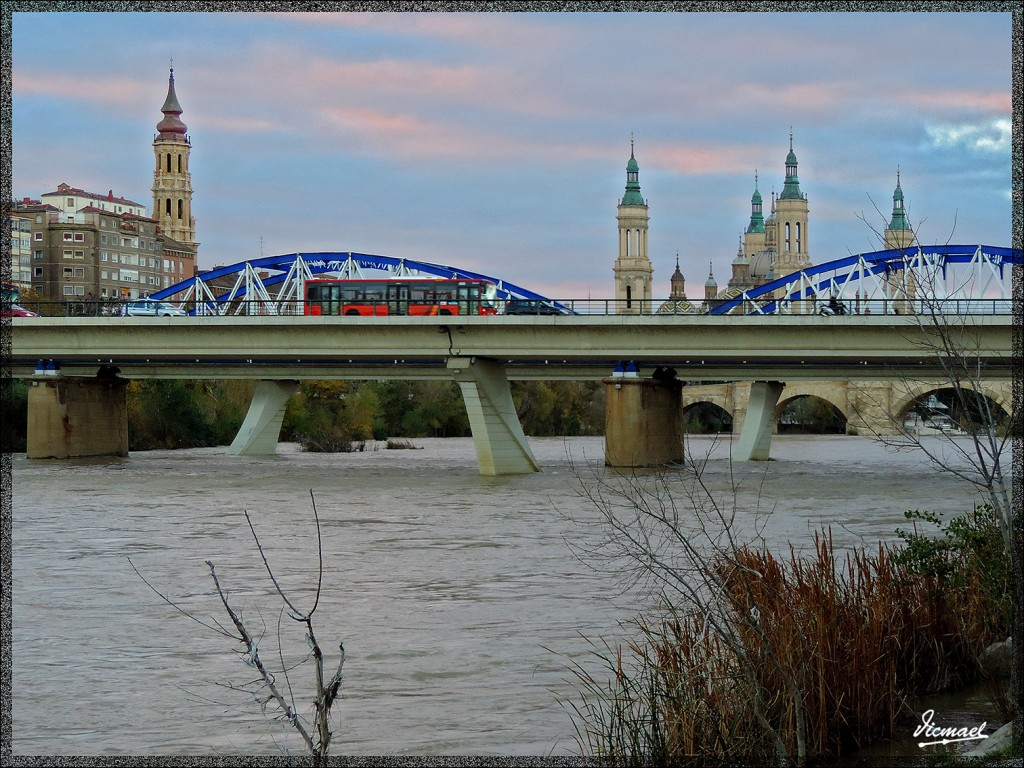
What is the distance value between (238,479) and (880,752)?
43210 millimetres

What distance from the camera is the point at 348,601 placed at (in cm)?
2133

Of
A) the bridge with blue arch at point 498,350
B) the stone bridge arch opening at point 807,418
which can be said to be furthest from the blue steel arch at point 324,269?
the stone bridge arch opening at point 807,418

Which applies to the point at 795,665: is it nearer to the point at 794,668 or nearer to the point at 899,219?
the point at 794,668

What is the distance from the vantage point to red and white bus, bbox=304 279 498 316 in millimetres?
60594

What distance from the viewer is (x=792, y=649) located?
35.9ft

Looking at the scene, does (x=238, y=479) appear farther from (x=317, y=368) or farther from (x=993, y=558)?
(x=993, y=558)

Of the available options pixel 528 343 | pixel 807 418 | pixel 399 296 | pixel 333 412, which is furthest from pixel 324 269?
pixel 807 418

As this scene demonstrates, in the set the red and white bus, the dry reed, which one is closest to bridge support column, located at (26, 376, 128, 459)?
the red and white bus

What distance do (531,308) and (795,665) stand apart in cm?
4897

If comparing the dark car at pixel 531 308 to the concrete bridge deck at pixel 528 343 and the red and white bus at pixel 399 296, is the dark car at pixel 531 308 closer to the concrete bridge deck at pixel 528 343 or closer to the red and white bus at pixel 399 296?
the red and white bus at pixel 399 296

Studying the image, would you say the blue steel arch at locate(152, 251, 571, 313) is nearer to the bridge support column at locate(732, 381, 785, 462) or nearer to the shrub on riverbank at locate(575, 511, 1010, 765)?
the bridge support column at locate(732, 381, 785, 462)

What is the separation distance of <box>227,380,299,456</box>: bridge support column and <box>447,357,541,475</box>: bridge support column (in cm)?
1896

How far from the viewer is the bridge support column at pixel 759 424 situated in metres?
70.8

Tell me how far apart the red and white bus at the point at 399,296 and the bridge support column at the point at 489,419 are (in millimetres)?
5070
